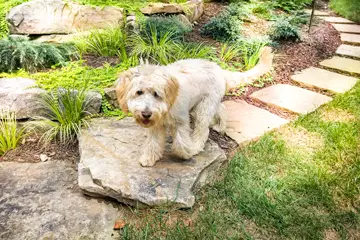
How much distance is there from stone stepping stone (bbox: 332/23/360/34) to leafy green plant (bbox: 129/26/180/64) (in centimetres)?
412

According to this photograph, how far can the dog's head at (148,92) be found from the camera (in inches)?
98.7

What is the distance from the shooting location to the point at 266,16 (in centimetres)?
699

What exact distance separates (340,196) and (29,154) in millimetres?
3052

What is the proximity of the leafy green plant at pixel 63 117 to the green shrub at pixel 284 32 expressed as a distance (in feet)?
12.8

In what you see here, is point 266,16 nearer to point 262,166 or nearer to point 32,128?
point 262,166

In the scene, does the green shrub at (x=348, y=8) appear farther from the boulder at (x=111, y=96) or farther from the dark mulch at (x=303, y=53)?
the boulder at (x=111, y=96)

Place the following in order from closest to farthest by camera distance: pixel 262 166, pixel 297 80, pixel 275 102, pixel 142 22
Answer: pixel 262 166, pixel 275 102, pixel 297 80, pixel 142 22

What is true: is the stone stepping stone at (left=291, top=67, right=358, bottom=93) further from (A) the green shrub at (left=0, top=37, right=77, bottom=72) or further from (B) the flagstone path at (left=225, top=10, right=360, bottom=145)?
(A) the green shrub at (left=0, top=37, right=77, bottom=72)

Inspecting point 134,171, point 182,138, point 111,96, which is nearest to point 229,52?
point 111,96

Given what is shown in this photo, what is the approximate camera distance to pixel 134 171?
9.68 feet

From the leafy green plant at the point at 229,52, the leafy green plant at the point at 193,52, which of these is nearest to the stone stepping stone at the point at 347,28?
the leafy green plant at the point at 229,52

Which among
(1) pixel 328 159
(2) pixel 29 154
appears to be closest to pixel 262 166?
→ (1) pixel 328 159

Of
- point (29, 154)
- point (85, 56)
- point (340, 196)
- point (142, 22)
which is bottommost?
point (29, 154)

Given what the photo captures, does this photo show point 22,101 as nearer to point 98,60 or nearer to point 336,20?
point 98,60
